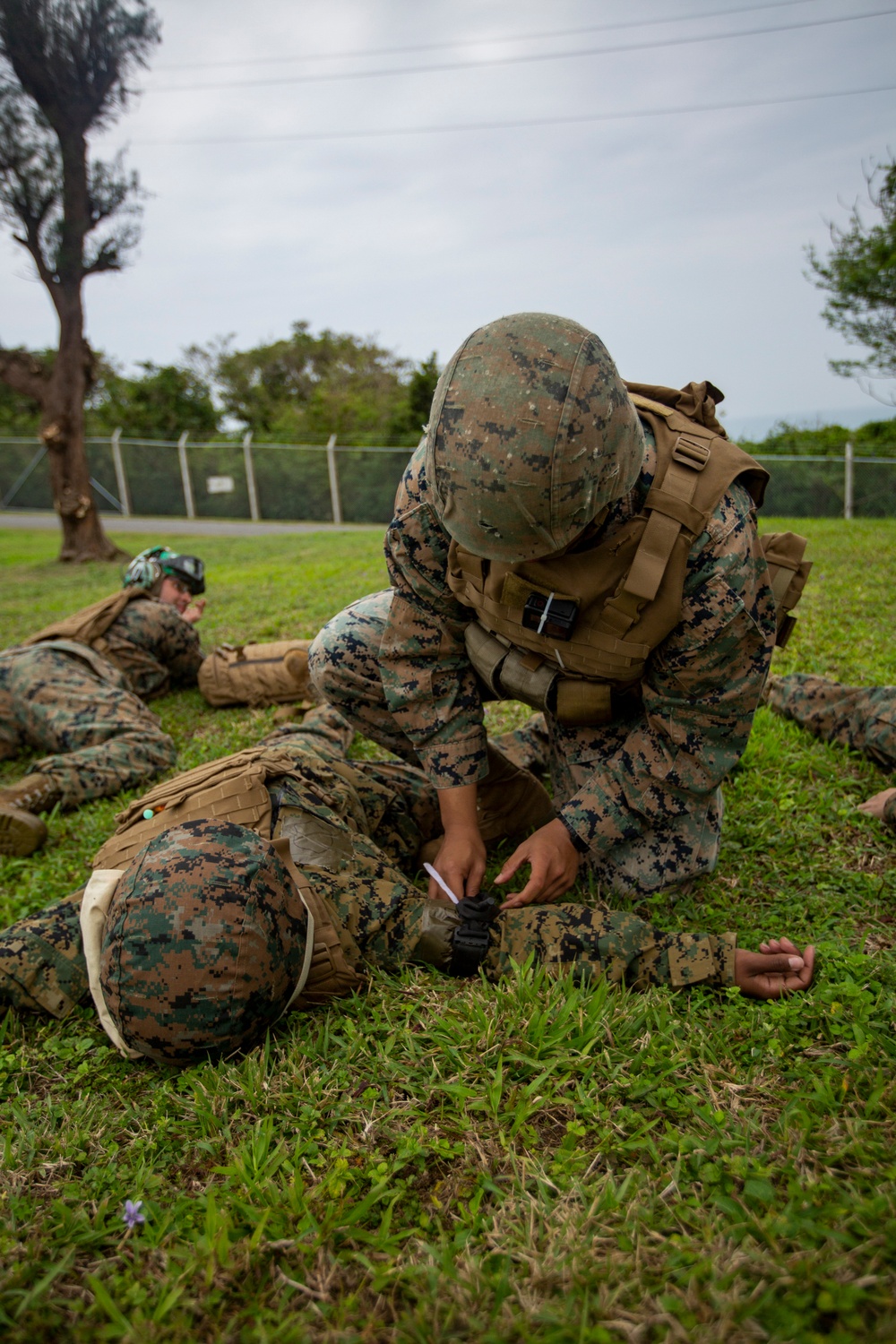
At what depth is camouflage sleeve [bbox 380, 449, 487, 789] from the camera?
2.43 meters

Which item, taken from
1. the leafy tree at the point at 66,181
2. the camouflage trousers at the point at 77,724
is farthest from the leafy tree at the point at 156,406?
the camouflage trousers at the point at 77,724

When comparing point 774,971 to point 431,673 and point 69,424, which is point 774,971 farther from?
point 69,424

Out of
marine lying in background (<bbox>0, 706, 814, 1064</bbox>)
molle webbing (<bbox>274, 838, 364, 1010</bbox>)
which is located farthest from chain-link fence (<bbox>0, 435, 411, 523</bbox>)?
molle webbing (<bbox>274, 838, 364, 1010</bbox>)

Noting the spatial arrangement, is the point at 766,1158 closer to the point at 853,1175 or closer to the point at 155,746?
the point at 853,1175

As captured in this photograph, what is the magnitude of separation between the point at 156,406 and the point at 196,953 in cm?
2384

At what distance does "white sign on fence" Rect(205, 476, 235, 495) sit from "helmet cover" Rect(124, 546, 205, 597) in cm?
1495

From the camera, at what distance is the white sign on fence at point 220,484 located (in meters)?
19.3

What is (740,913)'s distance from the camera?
235cm

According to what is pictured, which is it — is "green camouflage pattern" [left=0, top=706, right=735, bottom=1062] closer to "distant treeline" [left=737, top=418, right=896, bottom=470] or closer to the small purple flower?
the small purple flower

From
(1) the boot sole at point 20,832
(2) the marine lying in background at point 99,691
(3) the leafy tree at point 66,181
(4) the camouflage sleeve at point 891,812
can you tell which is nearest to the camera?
(4) the camouflage sleeve at point 891,812

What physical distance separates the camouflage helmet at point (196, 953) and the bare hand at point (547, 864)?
608 millimetres

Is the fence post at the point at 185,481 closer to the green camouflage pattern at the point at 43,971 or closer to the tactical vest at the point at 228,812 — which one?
the tactical vest at the point at 228,812

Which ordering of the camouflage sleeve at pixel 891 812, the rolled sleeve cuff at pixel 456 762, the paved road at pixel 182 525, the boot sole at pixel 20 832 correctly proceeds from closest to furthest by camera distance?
1. the rolled sleeve cuff at pixel 456 762
2. the camouflage sleeve at pixel 891 812
3. the boot sole at pixel 20 832
4. the paved road at pixel 182 525

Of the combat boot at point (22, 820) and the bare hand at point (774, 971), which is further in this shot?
the combat boot at point (22, 820)
